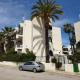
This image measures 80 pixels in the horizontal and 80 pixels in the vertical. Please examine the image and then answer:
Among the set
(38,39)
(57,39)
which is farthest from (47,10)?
(57,39)

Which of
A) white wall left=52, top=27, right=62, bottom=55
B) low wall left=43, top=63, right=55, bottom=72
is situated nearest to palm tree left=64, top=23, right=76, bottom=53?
white wall left=52, top=27, right=62, bottom=55

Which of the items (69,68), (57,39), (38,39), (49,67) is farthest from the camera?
(57,39)

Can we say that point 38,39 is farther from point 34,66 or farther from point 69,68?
point 69,68

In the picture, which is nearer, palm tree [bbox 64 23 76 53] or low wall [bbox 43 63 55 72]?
low wall [bbox 43 63 55 72]

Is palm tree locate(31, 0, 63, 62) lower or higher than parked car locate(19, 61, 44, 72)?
higher

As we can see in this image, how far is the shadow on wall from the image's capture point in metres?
54.6

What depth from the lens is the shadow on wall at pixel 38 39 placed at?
5462cm

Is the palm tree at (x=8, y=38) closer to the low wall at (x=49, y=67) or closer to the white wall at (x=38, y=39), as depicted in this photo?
the white wall at (x=38, y=39)

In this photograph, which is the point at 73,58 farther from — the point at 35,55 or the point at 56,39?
the point at 56,39

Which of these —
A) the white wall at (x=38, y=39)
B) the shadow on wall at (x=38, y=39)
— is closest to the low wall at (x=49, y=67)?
the white wall at (x=38, y=39)

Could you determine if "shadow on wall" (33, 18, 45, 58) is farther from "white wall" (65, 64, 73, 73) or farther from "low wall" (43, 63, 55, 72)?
"white wall" (65, 64, 73, 73)

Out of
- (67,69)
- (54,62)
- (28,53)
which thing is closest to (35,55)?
(28,53)

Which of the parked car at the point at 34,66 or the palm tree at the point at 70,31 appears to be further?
the palm tree at the point at 70,31

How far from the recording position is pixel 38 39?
181ft
